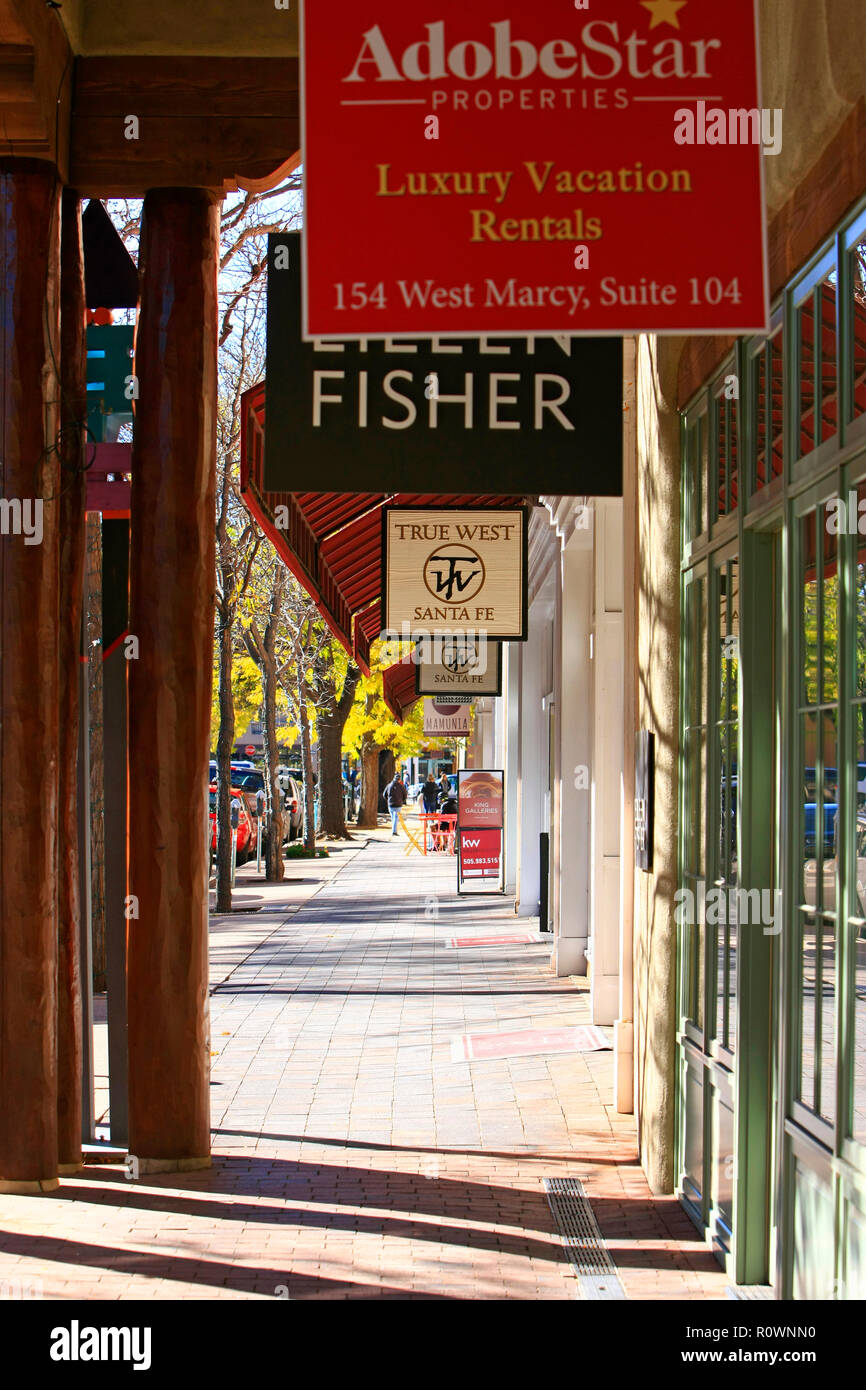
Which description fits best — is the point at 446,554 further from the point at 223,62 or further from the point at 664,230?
the point at 664,230

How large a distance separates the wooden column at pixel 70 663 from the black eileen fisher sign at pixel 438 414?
1.24 metres

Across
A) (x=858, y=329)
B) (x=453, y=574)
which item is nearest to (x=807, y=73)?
(x=858, y=329)

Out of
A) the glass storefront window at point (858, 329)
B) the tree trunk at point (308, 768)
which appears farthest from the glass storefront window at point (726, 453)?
the tree trunk at point (308, 768)

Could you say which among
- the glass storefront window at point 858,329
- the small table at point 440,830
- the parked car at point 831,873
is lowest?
the small table at point 440,830

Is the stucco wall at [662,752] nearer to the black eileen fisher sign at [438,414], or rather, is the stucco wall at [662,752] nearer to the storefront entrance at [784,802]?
the storefront entrance at [784,802]

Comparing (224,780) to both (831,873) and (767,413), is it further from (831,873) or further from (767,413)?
(831,873)

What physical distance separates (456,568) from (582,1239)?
6530mm

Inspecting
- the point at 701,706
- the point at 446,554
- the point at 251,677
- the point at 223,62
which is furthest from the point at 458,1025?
the point at 251,677

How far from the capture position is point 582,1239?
6.06 meters

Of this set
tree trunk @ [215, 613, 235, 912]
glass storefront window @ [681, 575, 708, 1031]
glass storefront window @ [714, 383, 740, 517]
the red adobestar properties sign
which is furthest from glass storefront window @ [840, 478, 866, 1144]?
tree trunk @ [215, 613, 235, 912]

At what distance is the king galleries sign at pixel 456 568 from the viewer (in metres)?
11.6

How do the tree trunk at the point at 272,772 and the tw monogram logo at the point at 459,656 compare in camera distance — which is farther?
the tree trunk at the point at 272,772

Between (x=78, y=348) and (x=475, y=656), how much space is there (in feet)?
36.3

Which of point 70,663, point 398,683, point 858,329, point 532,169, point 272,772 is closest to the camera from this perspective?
point 532,169
